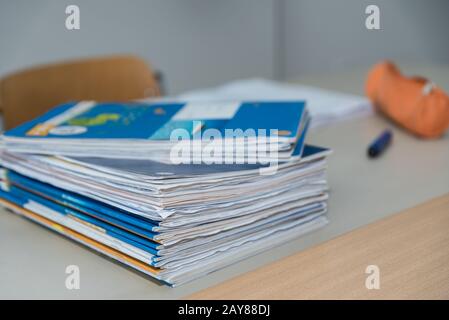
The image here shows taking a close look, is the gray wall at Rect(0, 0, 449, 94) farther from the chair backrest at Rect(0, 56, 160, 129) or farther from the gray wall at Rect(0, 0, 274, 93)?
the chair backrest at Rect(0, 56, 160, 129)

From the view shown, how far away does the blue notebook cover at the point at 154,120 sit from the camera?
2.33ft

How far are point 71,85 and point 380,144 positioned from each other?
877 mm

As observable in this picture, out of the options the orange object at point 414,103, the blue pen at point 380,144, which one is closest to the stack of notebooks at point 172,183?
the blue pen at point 380,144

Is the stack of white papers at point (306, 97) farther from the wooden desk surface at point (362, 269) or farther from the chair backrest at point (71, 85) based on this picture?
the wooden desk surface at point (362, 269)

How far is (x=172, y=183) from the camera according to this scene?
583 millimetres

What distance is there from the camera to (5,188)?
0.81 metres

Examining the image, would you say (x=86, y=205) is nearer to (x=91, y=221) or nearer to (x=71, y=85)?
(x=91, y=221)

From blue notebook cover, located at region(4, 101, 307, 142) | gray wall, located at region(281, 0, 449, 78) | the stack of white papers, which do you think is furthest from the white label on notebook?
gray wall, located at region(281, 0, 449, 78)

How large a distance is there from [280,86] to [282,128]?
763mm

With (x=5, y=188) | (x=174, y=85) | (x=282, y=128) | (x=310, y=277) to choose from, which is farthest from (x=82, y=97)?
(x=174, y=85)

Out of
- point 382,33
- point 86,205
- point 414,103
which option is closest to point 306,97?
point 414,103

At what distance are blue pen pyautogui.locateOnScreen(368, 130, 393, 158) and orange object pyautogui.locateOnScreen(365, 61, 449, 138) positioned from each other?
2.2 inches

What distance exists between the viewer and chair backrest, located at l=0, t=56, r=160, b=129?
146 cm

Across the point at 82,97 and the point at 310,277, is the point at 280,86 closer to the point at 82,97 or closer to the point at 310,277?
the point at 82,97
